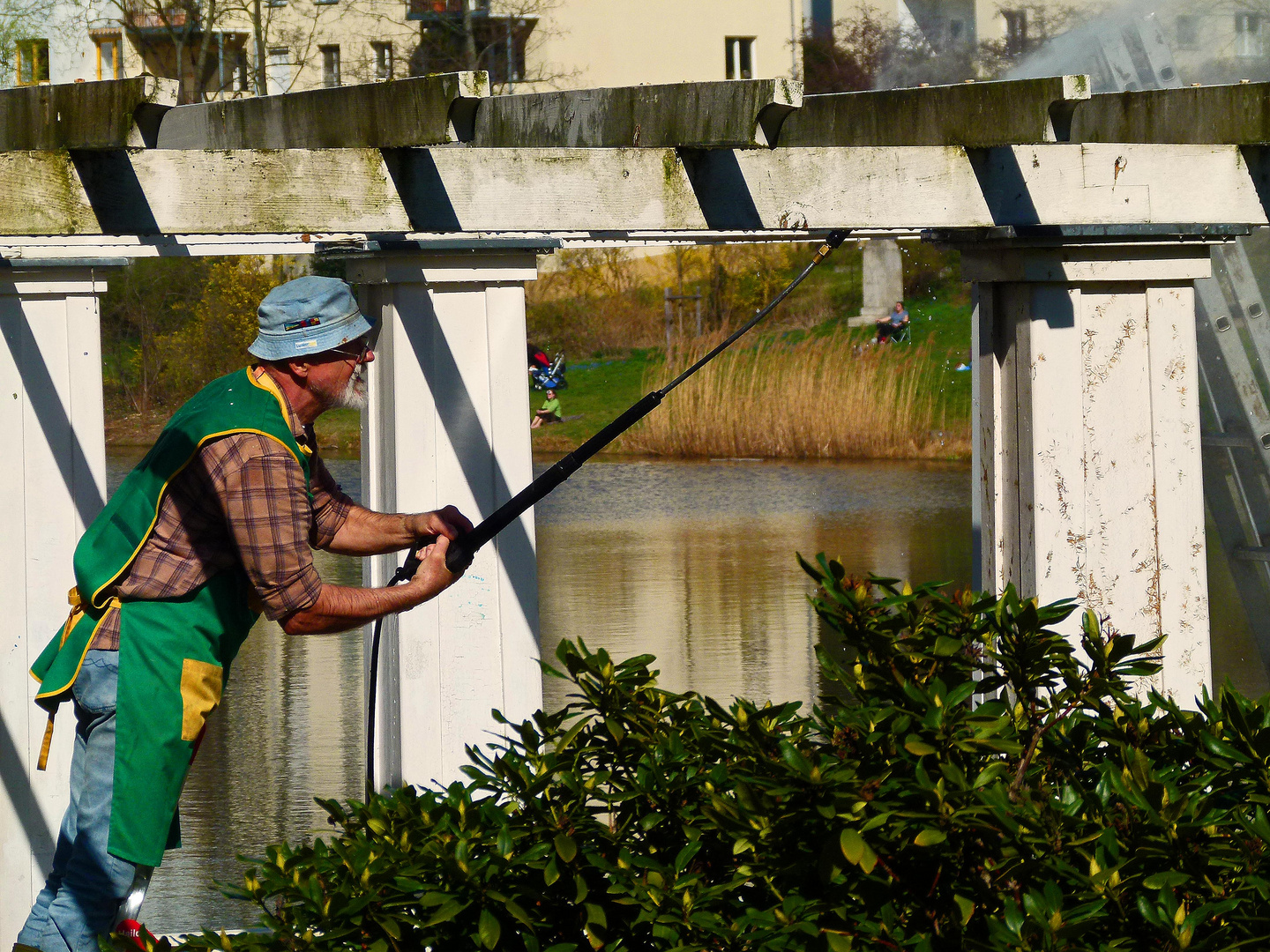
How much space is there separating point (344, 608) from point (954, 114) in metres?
1.62

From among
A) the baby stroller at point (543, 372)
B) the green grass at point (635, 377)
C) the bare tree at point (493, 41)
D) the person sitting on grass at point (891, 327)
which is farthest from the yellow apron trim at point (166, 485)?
the bare tree at point (493, 41)

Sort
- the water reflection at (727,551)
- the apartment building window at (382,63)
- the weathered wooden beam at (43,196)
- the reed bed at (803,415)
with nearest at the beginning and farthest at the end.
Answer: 1. the weathered wooden beam at (43,196)
2. the water reflection at (727,551)
3. the reed bed at (803,415)
4. the apartment building window at (382,63)

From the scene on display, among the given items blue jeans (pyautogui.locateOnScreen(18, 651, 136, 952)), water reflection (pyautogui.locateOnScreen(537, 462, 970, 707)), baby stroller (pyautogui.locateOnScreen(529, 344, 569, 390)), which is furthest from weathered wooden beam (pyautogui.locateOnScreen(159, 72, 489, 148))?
baby stroller (pyautogui.locateOnScreen(529, 344, 569, 390))

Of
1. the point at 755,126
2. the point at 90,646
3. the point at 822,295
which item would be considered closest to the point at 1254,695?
the point at 755,126

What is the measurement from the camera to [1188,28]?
10.9 meters

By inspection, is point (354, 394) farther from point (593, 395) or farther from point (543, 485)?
point (593, 395)

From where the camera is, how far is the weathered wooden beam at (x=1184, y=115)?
146 inches

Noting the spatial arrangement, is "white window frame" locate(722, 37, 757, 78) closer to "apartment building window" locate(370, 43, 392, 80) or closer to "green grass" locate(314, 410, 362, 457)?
"apartment building window" locate(370, 43, 392, 80)

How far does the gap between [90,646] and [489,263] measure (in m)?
1.57

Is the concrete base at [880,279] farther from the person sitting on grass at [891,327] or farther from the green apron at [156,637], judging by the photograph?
the green apron at [156,637]

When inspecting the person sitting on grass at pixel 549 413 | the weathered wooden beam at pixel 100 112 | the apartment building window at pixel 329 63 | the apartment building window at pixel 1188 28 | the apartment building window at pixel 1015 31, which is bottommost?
the person sitting on grass at pixel 549 413

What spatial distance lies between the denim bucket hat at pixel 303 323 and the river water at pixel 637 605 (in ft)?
3.01

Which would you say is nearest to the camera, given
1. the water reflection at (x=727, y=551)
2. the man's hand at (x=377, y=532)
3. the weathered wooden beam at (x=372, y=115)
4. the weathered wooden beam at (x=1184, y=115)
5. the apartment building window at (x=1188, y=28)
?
the weathered wooden beam at (x=372, y=115)

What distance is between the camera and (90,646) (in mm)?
3166
